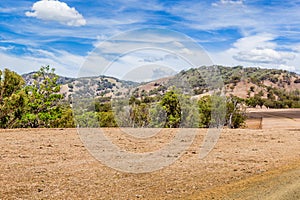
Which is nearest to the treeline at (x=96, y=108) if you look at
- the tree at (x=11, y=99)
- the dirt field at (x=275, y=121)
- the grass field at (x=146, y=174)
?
the tree at (x=11, y=99)

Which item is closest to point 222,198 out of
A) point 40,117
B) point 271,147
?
point 271,147

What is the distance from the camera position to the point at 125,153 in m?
16.3

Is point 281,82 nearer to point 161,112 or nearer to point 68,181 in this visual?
point 161,112

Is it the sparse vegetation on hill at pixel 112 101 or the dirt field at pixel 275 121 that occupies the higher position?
the sparse vegetation on hill at pixel 112 101

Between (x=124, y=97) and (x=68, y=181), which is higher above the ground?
Result: (x=124, y=97)

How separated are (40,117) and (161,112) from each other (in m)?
15.1

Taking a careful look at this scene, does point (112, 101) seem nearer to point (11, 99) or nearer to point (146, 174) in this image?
point (146, 174)

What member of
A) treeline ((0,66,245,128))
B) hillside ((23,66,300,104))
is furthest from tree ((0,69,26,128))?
hillside ((23,66,300,104))

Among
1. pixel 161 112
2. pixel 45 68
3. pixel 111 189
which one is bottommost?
pixel 111 189

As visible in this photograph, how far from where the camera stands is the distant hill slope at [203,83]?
520 inches

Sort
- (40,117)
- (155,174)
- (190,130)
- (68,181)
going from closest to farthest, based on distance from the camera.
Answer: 1. (68,181)
2. (155,174)
3. (190,130)
4. (40,117)

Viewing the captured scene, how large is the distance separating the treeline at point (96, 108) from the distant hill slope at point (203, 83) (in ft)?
1.89

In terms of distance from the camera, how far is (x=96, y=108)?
16375 mm

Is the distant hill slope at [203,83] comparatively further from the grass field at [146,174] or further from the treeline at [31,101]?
the grass field at [146,174]
